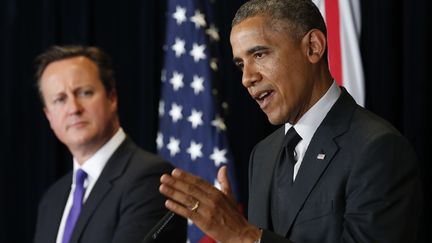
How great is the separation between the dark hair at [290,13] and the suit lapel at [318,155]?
0.24 metres

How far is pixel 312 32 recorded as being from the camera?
208cm

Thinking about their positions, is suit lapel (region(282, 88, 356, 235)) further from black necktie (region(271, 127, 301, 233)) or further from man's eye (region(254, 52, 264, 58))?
man's eye (region(254, 52, 264, 58))

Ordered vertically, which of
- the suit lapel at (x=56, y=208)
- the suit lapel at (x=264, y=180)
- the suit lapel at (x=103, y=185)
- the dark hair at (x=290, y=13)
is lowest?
the suit lapel at (x=56, y=208)

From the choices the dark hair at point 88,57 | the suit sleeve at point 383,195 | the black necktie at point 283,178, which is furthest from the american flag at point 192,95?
Result: the suit sleeve at point 383,195

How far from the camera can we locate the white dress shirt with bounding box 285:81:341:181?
204cm

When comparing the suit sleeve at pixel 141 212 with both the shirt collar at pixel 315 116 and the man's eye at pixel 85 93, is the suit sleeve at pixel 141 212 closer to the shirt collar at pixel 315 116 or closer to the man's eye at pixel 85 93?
the man's eye at pixel 85 93

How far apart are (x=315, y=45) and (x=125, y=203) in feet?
3.74

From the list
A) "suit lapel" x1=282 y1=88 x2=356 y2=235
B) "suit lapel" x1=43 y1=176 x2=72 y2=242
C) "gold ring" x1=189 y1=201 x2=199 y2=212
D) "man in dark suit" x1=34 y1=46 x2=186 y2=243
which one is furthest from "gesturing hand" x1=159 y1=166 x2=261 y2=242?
"suit lapel" x1=43 y1=176 x2=72 y2=242

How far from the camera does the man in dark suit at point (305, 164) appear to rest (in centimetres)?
177

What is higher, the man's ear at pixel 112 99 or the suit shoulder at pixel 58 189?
the man's ear at pixel 112 99

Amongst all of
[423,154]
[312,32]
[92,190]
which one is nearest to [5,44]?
[92,190]

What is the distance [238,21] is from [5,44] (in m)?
2.84

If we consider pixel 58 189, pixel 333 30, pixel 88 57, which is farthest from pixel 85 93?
pixel 333 30

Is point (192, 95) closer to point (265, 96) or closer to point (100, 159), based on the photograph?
point (100, 159)
